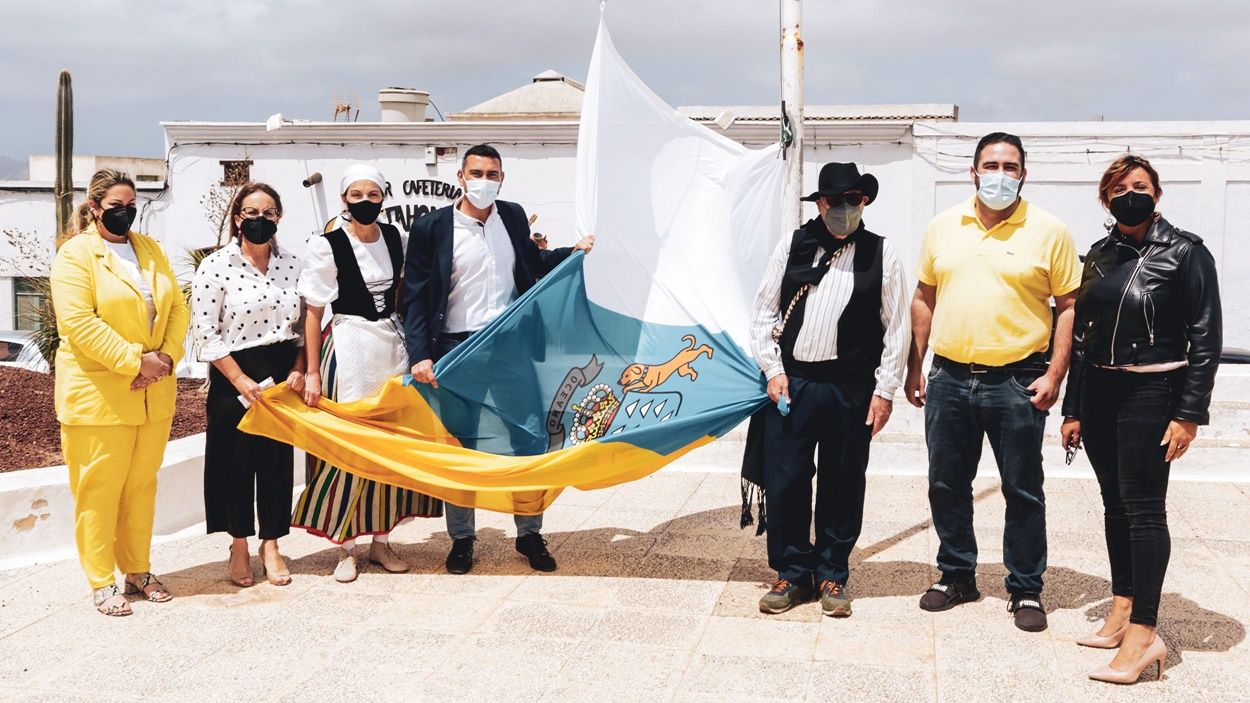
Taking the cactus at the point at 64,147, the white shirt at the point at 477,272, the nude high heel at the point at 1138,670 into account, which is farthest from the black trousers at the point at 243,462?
the cactus at the point at 64,147

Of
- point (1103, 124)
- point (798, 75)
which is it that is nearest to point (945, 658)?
point (798, 75)

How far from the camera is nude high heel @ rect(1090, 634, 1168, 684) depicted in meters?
3.72

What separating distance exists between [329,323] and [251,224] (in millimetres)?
568

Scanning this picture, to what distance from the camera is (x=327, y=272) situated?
4898 millimetres

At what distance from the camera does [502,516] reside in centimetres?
636

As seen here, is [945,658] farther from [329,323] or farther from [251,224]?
[251,224]

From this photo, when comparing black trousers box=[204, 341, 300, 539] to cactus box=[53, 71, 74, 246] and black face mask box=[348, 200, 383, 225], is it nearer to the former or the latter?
black face mask box=[348, 200, 383, 225]

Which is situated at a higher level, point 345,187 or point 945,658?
point 345,187

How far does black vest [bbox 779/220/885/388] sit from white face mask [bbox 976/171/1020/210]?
0.47 metres

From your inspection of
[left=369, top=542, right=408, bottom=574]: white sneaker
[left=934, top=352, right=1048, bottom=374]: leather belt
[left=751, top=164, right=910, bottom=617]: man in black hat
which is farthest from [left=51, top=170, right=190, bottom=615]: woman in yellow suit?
[left=934, top=352, right=1048, bottom=374]: leather belt

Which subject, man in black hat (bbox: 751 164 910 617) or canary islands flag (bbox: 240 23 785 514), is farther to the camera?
canary islands flag (bbox: 240 23 785 514)

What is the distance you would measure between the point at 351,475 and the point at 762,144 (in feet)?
38.6

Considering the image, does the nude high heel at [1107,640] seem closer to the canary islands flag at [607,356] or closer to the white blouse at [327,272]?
the canary islands flag at [607,356]

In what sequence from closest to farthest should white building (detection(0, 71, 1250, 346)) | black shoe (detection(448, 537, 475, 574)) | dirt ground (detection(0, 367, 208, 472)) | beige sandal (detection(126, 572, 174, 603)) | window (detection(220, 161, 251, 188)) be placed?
beige sandal (detection(126, 572, 174, 603))
black shoe (detection(448, 537, 475, 574))
dirt ground (detection(0, 367, 208, 472))
white building (detection(0, 71, 1250, 346))
window (detection(220, 161, 251, 188))
